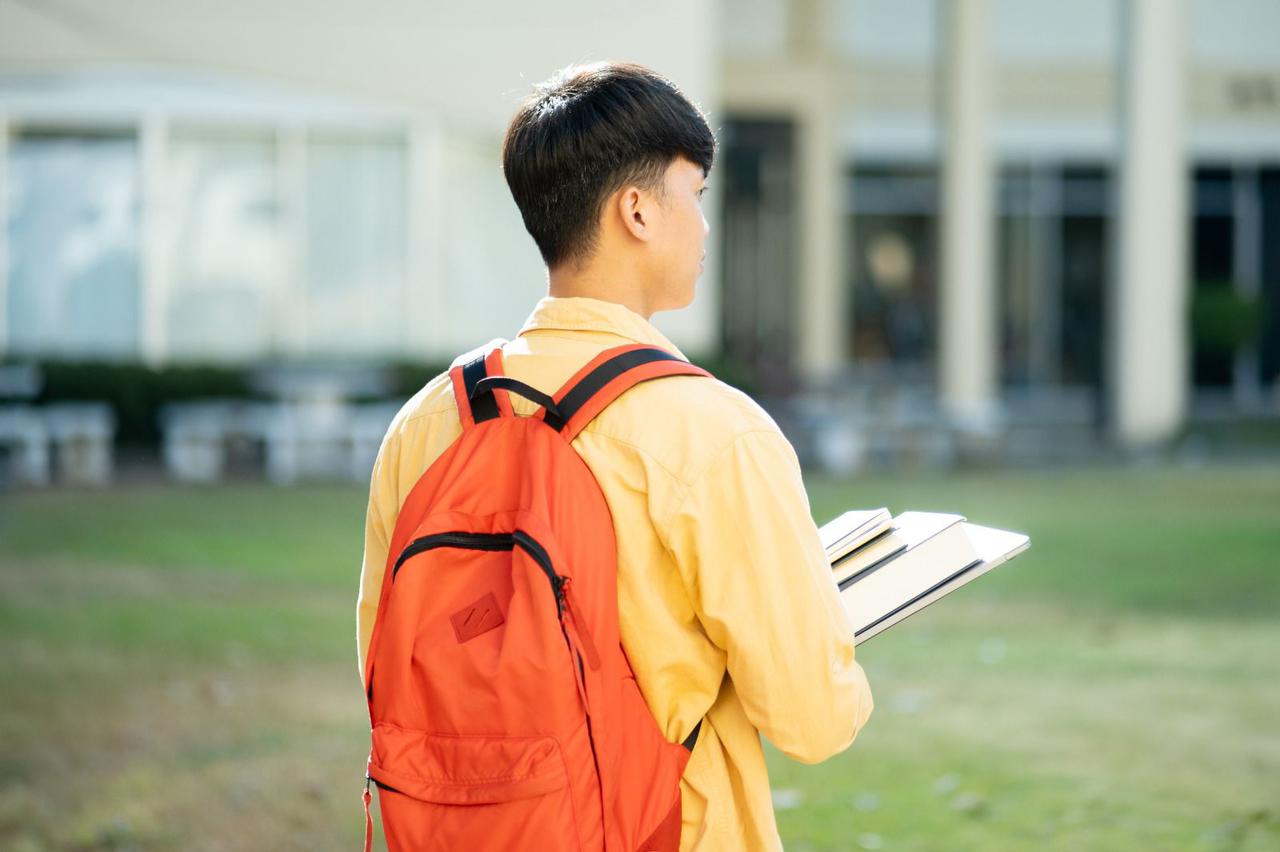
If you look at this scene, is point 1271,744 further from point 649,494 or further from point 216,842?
point 649,494

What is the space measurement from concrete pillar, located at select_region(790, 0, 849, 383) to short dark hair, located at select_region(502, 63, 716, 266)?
70.4ft

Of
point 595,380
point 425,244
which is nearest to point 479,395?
point 595,380

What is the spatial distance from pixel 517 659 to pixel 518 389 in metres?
0.34

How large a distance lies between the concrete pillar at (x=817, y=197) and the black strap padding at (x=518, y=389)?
21497mm

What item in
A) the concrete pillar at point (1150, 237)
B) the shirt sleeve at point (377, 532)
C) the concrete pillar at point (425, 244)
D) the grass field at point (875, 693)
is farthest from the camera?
the concrete pillar at point (1150, 237)

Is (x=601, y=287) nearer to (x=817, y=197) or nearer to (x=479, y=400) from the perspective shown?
(x=479, y=400)

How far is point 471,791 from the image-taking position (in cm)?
181

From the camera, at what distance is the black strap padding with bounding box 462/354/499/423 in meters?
1.94

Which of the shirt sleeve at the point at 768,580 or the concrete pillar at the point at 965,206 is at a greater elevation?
the concrete pillar at the point at 965,206

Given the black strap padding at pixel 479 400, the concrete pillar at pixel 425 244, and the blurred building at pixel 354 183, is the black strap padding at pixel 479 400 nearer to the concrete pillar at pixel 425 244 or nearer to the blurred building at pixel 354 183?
the blurred building at pixel 354 183

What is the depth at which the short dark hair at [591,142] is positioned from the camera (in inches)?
74.5

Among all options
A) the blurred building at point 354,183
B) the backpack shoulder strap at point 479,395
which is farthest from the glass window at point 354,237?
the backpack shoulder strap at point 479,395

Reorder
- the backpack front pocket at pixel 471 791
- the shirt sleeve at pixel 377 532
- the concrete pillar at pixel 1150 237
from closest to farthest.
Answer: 1. the backpack front pocket at pixel 471 791
2. the shirt sleeve at pixel 377 532
3. the concrete pillar at pixel 1150 237

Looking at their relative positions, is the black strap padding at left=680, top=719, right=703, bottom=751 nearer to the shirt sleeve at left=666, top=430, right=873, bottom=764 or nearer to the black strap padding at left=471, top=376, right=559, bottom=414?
the shirt sleeve at left=666, top=430, right=873, bottom=764
